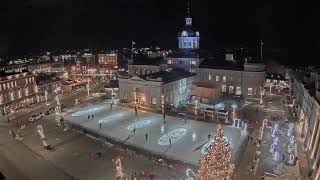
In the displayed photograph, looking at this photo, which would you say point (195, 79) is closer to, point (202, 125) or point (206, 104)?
point (206, 104)

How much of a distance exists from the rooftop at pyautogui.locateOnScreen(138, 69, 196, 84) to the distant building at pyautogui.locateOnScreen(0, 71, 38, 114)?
28869 mm

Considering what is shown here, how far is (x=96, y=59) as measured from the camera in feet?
503

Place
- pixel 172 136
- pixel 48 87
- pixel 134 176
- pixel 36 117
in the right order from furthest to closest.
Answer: pixel 48 87
pixel 36 117
pixel 172 136
pixel 134 176

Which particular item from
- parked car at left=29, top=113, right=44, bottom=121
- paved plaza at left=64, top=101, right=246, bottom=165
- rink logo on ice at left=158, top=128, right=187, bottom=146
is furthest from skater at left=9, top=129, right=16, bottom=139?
rink logo on ice at left=158, top=128, right=187, bottom=146

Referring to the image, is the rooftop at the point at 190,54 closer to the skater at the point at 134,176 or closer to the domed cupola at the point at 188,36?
the domed cupola at the point at 188,36

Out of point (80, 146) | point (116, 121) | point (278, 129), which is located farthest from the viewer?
point (116, 121)

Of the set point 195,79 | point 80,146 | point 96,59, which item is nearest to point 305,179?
point 80,146

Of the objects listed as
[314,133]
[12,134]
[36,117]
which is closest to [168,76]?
[36,117]

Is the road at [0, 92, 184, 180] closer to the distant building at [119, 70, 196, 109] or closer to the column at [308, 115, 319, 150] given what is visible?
the column at [308, 115, 319, 150]

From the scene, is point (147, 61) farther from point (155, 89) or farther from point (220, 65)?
point (155, 89)

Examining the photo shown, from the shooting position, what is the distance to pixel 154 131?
50.4 m

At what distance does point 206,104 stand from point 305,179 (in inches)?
1105

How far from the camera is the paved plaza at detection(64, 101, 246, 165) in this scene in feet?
139

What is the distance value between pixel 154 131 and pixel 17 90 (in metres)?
39.0
